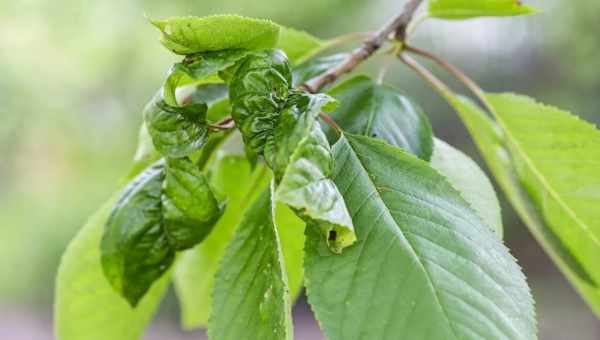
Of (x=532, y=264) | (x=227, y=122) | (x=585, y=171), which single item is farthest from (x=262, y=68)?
(x=532, y=264)

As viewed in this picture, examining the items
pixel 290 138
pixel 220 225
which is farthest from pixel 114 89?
pixel 290 138

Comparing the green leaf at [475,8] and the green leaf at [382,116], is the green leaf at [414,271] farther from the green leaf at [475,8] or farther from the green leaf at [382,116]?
the green leaf at [475,8]

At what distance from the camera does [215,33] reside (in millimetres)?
561

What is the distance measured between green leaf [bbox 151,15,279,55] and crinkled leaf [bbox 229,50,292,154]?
15 millimetres

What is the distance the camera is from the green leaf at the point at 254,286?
558 mm

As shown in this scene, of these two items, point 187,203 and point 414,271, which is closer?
point 414,271

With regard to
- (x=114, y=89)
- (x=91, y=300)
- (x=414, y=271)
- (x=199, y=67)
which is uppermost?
(x=199, y=67)

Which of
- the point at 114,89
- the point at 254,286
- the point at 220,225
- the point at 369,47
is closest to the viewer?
the point at 254,286

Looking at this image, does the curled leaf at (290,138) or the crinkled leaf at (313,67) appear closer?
the curled leaf at (290,138)

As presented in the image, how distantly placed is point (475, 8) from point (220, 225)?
375 mm

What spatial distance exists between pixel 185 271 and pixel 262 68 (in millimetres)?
466

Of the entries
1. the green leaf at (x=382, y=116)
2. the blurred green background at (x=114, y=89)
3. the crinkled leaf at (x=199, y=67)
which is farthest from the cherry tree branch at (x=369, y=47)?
the blurred green background at (x=114, y=89)

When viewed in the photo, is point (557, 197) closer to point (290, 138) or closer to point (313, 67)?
point (313, 67)

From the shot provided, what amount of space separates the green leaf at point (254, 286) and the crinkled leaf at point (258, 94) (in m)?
0.06
